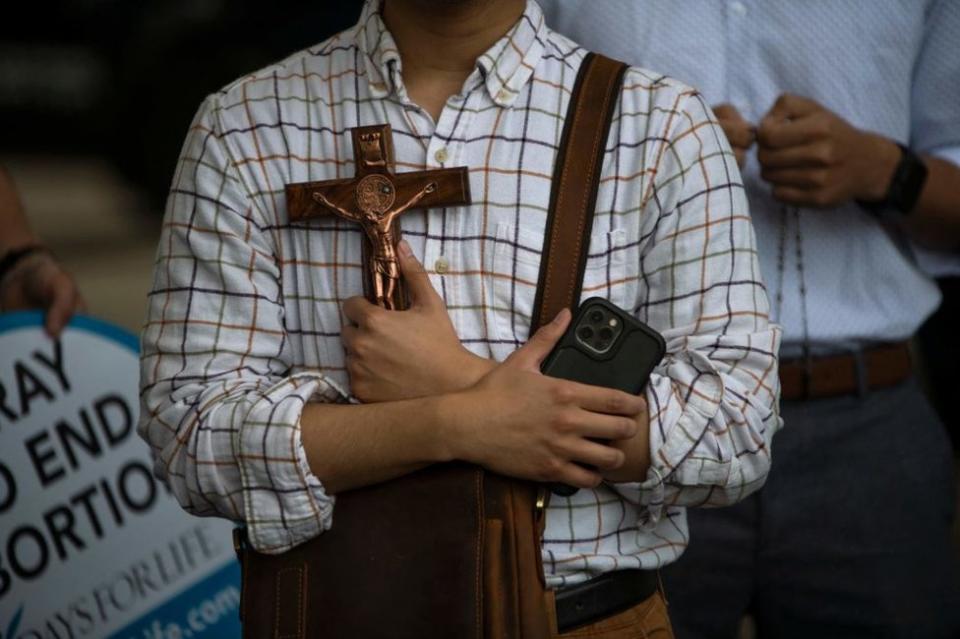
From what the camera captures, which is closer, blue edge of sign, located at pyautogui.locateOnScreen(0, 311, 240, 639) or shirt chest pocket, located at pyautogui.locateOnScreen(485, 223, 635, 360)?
shirt chest pocket, located at pyautogui.locateOnScreen(485, 223, 635, 360)

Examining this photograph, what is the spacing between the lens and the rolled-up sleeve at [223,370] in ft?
5.42

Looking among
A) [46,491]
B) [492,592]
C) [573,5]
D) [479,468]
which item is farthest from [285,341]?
[46,491]

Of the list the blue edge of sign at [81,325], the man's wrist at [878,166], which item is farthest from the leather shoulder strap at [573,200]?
the blue edge of sign at [81,325]

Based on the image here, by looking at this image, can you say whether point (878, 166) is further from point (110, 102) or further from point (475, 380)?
point (110, 102)

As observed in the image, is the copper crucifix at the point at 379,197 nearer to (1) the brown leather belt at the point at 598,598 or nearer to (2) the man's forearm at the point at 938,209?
(1) the brown leather belt at the point at 598,598

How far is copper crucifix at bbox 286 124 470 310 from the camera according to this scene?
5.59 feet

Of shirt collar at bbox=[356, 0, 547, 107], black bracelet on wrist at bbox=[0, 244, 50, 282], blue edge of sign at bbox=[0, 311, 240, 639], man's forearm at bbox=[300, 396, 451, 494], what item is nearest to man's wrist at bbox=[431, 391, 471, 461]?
man's forearm at bbox=[300, 396, 451, 494]

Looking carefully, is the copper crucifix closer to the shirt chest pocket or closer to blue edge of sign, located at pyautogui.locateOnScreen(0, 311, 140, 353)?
the shirt chest pocket

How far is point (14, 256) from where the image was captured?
2709 millimetres

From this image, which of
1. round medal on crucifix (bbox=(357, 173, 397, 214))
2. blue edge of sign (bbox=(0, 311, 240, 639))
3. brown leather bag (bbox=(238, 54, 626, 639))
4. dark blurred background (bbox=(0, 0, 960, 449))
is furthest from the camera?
dark blurred background (bbox=(0, 0, 960, 449))

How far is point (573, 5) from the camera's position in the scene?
2.28 m

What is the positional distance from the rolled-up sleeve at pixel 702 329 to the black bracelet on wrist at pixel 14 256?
1496 millimetres

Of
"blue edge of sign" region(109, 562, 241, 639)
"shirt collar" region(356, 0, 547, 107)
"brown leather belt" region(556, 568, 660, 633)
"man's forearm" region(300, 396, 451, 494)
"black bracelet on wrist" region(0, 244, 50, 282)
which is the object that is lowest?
"blue edge of sign" region(109, 562, 241, 639)

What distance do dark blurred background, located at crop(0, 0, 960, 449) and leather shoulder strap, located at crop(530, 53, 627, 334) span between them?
5824 millimetres
